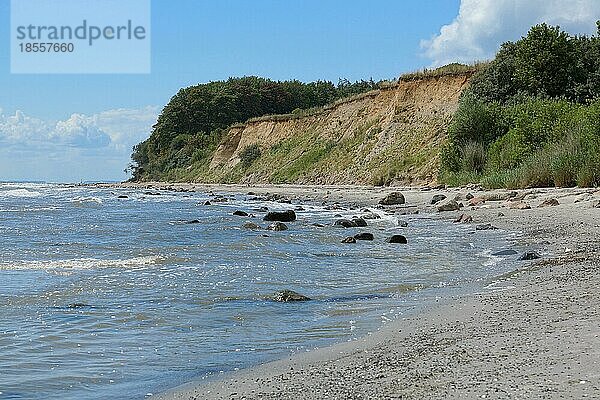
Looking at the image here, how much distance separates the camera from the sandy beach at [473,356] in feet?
12.7

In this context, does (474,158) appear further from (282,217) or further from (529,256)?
(529,256)

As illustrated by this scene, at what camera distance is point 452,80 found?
43.3 metres

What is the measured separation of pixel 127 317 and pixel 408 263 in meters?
4.88

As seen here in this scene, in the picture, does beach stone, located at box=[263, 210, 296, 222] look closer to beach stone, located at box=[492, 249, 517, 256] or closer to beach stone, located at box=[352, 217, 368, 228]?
beach stone, located at box=[352, 217, 368, 228]

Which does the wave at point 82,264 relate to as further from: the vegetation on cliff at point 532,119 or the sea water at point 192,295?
the vegetation on cliff at point 532,119

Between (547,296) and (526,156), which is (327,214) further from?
(547,296)

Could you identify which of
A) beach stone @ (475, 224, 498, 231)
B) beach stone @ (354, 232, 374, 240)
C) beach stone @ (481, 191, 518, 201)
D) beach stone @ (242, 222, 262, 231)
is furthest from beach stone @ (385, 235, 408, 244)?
beach stone @ (481, 191, 518, 201)

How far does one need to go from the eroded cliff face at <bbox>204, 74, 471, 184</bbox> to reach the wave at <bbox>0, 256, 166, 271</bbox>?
975 inches

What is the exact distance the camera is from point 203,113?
270ft

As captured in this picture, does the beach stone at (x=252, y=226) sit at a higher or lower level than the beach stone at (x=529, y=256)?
lower

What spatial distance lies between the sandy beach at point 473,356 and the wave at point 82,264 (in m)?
5.90

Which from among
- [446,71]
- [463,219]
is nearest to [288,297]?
[463,219]

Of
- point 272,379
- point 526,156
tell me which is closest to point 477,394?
point 272,379

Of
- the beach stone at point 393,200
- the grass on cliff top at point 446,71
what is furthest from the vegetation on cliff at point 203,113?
the beach stone at point 393,200
